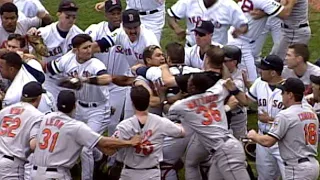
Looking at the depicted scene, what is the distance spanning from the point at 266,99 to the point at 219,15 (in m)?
1.98

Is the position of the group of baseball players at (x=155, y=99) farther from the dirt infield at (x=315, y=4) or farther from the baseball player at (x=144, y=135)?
the dirt infield at (x=315, y=4)

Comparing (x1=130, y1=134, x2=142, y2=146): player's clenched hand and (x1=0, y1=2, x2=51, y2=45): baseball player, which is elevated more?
(x1=0, y1=2, x2=51, y2=45): baseball player

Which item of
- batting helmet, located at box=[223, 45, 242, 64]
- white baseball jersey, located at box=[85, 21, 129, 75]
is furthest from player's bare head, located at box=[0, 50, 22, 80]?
batting helmet, located at box=[223, 45, 242, 64]

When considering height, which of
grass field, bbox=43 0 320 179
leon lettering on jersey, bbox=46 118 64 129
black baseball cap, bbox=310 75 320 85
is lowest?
grass field, bbox=43 0 320 179

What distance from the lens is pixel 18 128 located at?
789 cm

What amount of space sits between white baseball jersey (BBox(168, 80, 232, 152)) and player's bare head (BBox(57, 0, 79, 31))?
237cm

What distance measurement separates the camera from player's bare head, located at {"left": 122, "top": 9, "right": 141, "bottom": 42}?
9367 mm

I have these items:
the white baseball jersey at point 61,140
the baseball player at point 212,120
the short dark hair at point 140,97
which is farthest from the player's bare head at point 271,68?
the white baseball jersey at point 61,140

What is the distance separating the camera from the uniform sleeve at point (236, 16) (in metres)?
10.2

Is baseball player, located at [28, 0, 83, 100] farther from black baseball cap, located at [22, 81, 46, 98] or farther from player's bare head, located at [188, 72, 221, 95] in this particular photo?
player's bare head, located at [188, 72, 221, 95]

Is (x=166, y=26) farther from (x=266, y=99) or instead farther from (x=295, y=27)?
(x=266, y=99)

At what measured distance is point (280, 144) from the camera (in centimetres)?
783

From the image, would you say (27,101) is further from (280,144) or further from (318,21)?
(318,21)

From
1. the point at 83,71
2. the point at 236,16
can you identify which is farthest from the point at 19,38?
the point at 236,16
